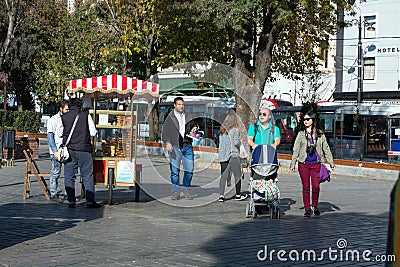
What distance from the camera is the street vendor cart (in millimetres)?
13477

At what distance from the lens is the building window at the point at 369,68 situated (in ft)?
183

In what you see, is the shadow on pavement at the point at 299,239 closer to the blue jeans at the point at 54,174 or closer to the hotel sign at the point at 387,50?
the blue jeans at the point at 54,174

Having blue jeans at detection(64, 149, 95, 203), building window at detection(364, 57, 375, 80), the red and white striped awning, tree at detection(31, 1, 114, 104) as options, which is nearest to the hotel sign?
building window at detection(364, 57, 375, 80)

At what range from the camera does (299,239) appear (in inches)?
374

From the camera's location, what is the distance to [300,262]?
7.80 m

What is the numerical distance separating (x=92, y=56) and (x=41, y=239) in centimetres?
3311

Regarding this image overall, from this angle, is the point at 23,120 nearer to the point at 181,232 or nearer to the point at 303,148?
the point at 303,148

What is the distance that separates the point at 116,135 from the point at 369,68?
4416cm

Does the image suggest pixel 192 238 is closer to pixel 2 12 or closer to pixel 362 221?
pixel 362 221

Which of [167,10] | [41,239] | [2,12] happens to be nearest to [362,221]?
[41,239]

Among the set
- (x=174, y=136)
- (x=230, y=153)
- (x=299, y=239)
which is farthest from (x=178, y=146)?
(x=299, y=239)

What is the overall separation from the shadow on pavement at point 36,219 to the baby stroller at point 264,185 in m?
2.52

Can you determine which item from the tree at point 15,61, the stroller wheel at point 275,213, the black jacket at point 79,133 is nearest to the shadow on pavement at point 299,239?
the stroller wheel at point 275,213

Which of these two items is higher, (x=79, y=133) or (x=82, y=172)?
(x=79, y=133)
